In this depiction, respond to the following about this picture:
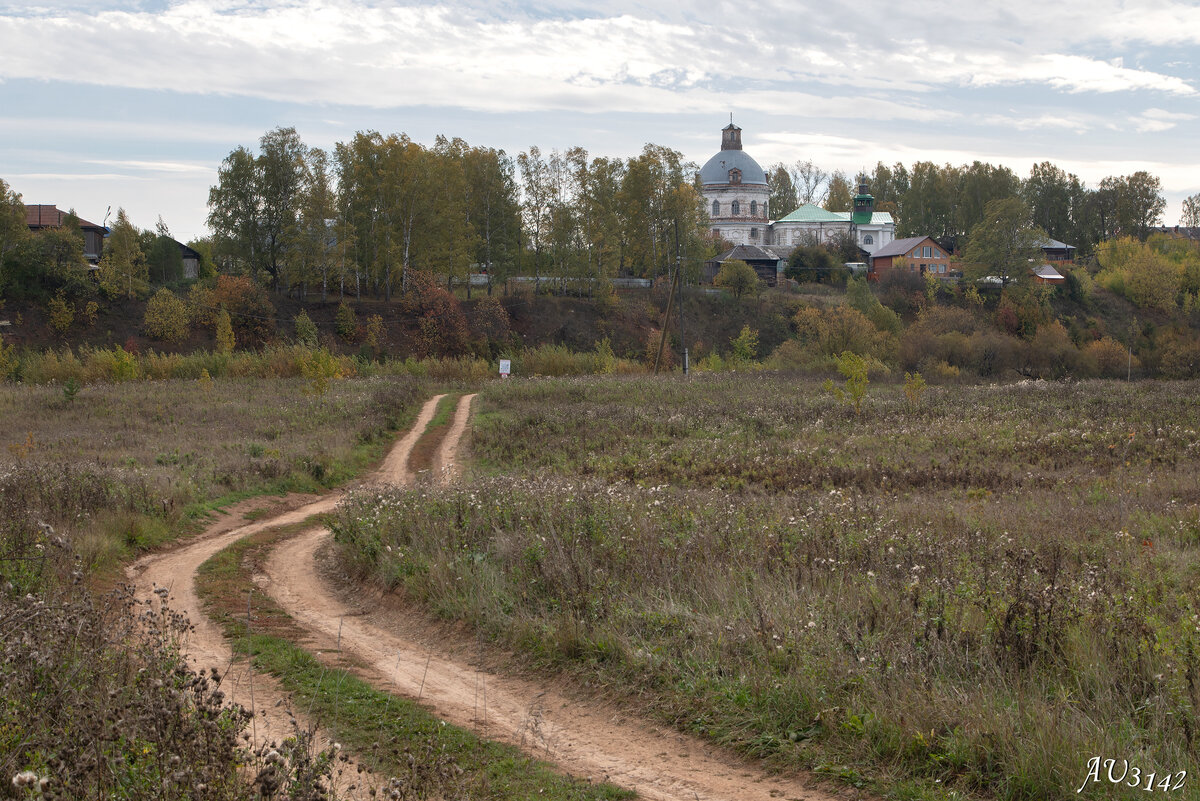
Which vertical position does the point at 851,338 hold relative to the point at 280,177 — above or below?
below

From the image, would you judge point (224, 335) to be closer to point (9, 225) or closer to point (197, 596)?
point (9, 225)

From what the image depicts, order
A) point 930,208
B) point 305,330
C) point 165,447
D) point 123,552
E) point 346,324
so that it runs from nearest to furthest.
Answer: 1. point 123,552
2. point 165,447
3. point 305,330
4. point 346,324
5. point 930,208

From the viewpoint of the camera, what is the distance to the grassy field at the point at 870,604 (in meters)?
5.77

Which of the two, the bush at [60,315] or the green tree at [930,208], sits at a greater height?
the green tree at [930,208]

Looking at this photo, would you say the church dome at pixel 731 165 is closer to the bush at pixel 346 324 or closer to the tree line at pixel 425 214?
the tree line at pixel 425 214

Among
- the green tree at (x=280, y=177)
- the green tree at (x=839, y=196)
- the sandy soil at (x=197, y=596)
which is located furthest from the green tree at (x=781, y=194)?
the sandy soil at (x=197, y=596)

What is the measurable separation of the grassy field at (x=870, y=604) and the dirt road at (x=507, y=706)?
0.28 m

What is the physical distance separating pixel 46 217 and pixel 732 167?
75.6m

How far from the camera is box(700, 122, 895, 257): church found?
114m

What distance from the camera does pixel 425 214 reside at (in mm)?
67438

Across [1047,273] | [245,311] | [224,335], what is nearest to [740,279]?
[1047,273]

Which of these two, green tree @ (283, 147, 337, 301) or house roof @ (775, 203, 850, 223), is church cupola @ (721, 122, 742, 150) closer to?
house roof @ (775, 203, 850, 223)

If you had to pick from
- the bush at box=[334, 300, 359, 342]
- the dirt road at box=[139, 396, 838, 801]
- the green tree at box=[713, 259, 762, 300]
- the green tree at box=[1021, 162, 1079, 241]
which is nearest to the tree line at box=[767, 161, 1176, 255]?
Answer: the green tree at box=[1021, 162, 1079, 241]

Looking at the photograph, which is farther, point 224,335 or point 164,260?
point 164,260
